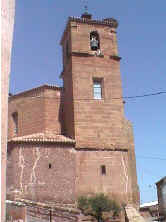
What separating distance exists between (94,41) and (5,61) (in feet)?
59.7

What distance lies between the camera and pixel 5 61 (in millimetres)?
4336

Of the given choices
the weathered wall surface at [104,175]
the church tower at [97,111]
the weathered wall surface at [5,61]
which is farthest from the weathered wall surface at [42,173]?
the weathered wall surface at [5,61]

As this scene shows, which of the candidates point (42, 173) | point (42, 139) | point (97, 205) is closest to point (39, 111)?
point (42, 139)

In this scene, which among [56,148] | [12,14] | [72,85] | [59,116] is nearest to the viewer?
[12,14]

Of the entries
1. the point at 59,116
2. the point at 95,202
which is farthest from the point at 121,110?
the point at 95,202

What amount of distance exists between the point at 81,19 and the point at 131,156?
8886mm

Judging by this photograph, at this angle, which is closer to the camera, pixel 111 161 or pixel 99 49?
pixel 111 161

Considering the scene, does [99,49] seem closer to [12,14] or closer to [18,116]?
[18,116]

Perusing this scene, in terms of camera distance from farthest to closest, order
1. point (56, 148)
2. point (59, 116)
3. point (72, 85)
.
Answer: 1. point (59, 116)
2. point (72, 85)
3. point (56, 148)

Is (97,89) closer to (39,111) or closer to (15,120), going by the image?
(39,111)

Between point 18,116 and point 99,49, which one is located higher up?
point 99,49

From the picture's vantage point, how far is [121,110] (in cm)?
2119

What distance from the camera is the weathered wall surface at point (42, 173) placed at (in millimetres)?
17906

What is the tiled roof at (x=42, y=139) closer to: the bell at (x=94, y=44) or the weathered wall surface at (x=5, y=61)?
the bell at (x=94, y=44)
